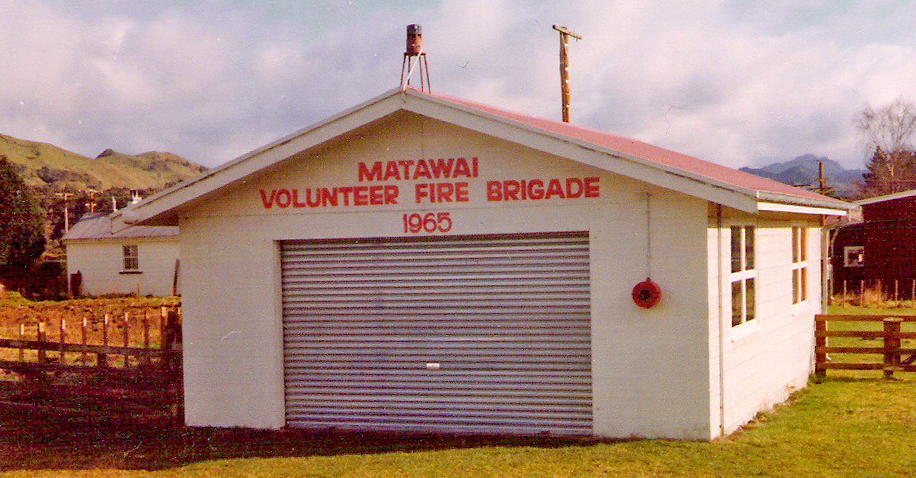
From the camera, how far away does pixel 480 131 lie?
32.4 ft

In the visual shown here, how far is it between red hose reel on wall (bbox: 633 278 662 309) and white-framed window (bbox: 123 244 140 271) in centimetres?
3147

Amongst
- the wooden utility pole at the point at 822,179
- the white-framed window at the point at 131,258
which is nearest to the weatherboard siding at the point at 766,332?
the wooden utility pole at the point at 822,179

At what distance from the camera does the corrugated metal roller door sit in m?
10.3

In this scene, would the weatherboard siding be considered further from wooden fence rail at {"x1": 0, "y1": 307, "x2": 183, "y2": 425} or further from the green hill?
the green hill

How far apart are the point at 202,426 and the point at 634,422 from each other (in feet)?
18.1

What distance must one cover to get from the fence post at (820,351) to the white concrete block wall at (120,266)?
27411 millimetres

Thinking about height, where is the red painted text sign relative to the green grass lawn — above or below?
above

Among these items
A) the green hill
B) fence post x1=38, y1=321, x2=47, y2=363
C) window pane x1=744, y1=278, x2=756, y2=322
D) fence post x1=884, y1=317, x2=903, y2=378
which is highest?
the green hill

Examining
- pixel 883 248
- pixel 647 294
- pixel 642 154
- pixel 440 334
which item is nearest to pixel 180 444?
pixel 440 334

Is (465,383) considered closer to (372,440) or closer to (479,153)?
(372,440)

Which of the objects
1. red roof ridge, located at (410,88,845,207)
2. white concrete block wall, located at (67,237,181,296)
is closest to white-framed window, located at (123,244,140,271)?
white concrete block wall, located at (67,237,181,296)

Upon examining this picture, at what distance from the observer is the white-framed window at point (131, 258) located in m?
37.1

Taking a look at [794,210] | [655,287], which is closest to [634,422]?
[655,287]

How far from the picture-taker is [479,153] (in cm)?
1030
